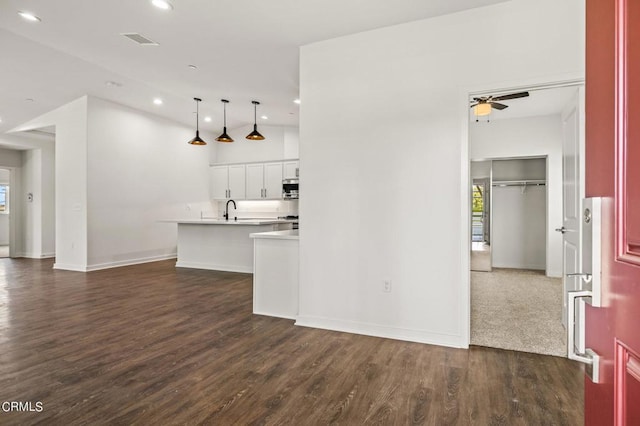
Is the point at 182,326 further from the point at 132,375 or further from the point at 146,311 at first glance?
the point at 132,375

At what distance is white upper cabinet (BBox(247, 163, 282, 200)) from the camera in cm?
872

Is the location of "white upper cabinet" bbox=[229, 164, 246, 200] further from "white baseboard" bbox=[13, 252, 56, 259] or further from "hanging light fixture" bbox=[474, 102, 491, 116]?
"hanging light fixture" bbox=[474, 102, 491, 116]

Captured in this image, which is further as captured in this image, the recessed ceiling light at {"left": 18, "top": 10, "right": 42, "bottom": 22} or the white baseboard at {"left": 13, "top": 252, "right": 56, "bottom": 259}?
the white baseboard at {"left": 13, "top": 252, "right": 56, "bottom": 259}

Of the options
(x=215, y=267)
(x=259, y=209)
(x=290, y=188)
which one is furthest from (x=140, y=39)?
(x=259, y=209)

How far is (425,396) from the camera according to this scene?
86.7 inches

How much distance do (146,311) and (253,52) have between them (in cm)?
323

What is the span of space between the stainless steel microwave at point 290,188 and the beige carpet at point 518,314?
13.8 feet

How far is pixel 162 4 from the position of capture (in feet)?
10.8

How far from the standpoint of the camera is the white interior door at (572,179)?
279 cm

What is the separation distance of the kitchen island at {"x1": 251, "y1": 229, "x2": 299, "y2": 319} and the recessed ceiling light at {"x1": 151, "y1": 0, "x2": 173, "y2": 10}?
7.64 feet

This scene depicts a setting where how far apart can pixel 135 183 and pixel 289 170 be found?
3344 mm

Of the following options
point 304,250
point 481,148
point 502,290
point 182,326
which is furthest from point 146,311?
point 481,148

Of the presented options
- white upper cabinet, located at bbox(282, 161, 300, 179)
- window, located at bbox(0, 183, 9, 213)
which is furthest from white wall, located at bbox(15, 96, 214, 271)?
window, located at bbox(0, 183, 9, 213)

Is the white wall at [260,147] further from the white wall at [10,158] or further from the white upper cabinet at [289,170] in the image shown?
the white wall at [10,158]
